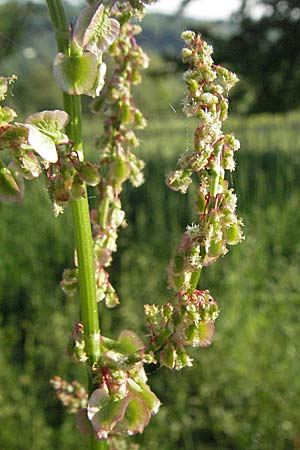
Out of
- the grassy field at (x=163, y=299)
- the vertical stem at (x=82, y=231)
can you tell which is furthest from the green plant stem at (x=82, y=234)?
the grassy field at (x=163, y=299)

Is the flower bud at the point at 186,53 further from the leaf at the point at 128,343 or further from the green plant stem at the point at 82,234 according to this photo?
the leaf at the point at 128,343

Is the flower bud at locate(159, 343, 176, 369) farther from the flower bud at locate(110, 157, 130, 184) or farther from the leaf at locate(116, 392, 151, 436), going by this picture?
the flower bud at locate(110, 157, 130, 184)

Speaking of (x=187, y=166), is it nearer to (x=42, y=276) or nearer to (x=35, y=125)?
(x=35, y=125)

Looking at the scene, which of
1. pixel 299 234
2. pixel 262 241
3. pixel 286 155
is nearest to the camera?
pixel 262 241

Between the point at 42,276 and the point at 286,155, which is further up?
the point at 286,155

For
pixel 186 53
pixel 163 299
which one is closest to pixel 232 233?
pixel 186 53

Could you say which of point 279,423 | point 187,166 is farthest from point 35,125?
point 279,423

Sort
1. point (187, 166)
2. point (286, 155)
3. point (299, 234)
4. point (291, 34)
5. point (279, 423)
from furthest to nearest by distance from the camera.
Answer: point (286, 155)
point (291, 34)
point (299, 234)
point (279, 423)
point (187, 166)
